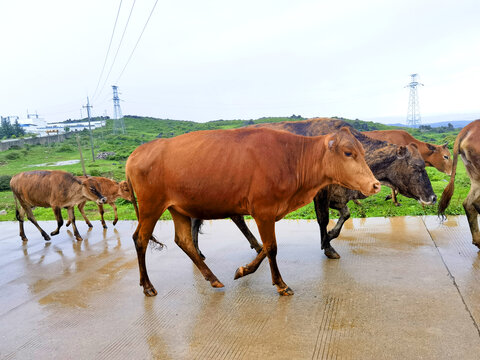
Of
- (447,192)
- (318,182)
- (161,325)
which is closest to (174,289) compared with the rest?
(161,325)

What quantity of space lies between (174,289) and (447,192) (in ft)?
13.7

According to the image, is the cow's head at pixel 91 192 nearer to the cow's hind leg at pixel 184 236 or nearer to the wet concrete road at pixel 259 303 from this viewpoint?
the wet concrete road at pixel 259 303

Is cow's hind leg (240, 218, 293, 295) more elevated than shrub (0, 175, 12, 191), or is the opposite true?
cow's hind leg (240, 218, 293, 295)

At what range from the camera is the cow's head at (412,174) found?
5.91m

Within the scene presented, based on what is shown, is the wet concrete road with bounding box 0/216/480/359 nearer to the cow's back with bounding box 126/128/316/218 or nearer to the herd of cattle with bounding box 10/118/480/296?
the herd of cattle with bounding box 10/118/480/296

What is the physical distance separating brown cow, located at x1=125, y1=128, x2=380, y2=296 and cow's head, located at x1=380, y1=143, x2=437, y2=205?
1.85 meters

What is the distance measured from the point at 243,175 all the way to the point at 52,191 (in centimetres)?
595

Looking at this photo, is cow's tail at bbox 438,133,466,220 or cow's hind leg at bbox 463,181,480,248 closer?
cow's hind leg at bbox 463,181,480,248

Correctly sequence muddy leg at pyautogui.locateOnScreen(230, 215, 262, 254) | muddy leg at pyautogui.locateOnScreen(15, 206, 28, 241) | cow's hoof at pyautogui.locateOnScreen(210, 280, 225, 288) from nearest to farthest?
cow's hoof at pyautogui.locateOnScreen(210, 280, 225, 288) < muddy leg at pyautogui.locateOnScreen(230, 215, 262, 254) < muddy leg at pyautogui.locateOnScreen(15, 206, 28, 241)

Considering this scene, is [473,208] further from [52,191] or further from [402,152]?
[52,191]

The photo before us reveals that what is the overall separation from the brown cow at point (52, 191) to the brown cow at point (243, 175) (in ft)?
15.2

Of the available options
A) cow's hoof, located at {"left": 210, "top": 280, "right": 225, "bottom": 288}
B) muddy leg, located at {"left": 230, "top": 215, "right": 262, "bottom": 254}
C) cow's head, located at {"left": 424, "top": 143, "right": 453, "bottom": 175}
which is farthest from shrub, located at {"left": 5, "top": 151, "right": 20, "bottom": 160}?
cow's hoof, located at {"left": 210, "top": 280, "right": 225, "bottom": 288}

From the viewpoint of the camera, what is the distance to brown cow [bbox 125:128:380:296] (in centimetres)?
431

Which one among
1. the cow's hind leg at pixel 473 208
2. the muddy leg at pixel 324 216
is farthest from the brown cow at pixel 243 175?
the cow's hind leg at pixel 473 208
